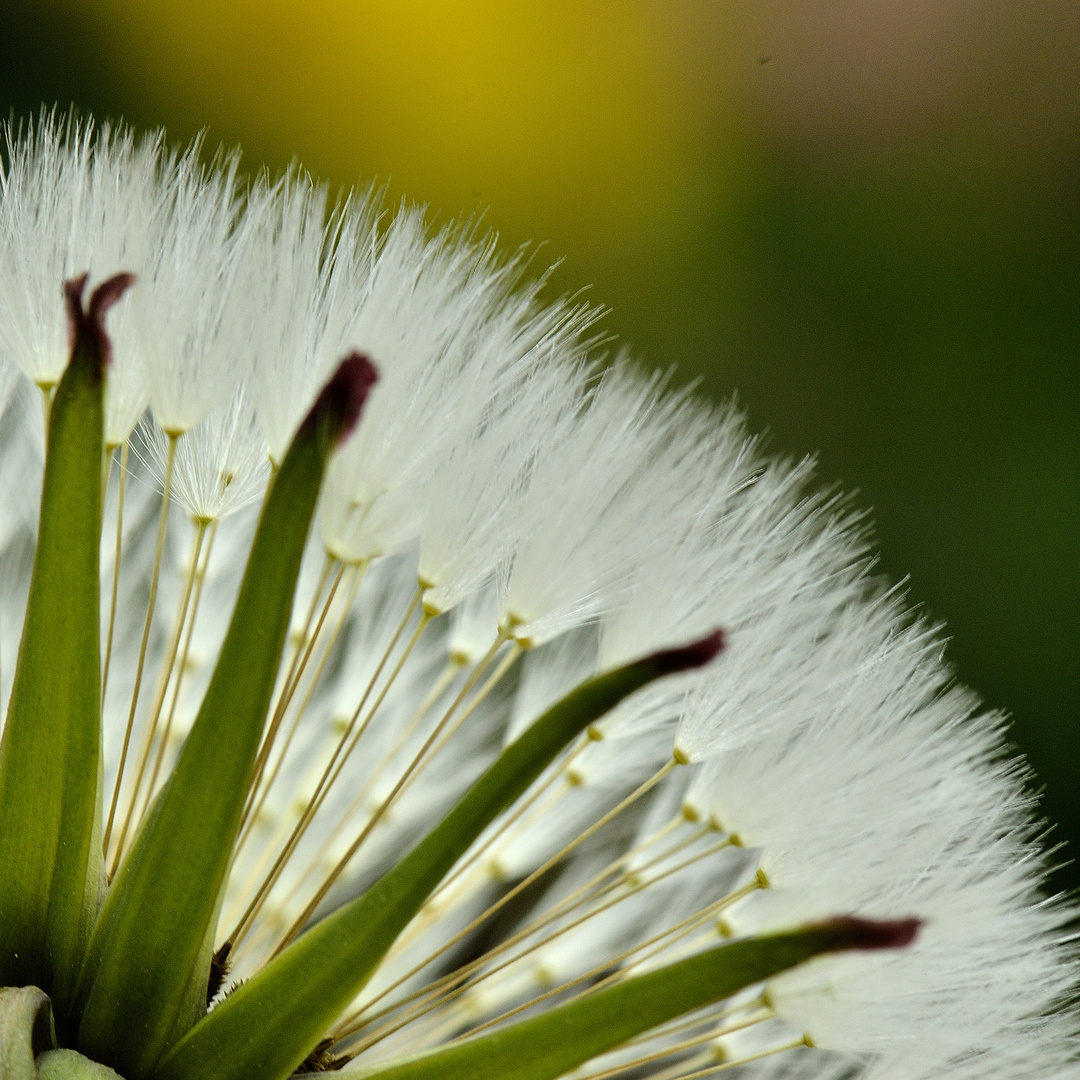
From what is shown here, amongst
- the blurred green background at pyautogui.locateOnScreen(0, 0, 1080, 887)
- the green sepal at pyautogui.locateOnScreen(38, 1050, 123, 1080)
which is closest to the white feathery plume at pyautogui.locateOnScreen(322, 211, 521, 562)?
the green sepal at pyautogui.locateOnScreen(38, 1050, 123, 1080)

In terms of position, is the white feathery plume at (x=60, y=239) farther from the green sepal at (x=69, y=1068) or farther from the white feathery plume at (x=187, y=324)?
the green sepal at (x=69, y=1068)

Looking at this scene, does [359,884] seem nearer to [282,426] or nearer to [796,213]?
[282,426]

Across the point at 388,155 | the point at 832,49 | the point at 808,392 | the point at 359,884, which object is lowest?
the point at 359,884

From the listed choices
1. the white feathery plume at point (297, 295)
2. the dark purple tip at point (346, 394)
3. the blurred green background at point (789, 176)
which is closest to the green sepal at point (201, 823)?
the dark purple tip at point (346, 394)

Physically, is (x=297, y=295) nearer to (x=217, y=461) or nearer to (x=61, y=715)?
(x=217, y=461)

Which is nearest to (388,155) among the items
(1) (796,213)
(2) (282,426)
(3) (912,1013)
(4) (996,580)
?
(1) (796,213)

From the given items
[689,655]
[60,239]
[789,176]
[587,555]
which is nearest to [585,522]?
[587,555]

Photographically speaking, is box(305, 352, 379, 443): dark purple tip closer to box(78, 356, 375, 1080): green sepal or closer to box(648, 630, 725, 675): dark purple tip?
box(78, 356, 375, 1080): green sepal

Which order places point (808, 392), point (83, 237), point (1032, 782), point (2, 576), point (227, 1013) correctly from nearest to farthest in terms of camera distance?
1. point (227, 1013)
2. point (83, 237)
3. point (2, 576)
4. point (1032, 782)
5. point (808, 392)
